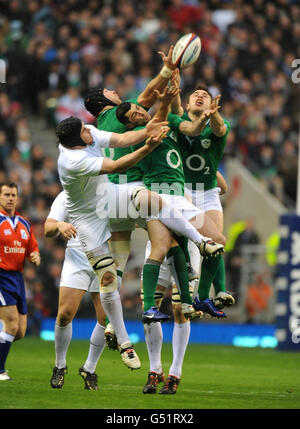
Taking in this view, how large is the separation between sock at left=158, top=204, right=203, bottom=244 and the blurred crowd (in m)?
9.09

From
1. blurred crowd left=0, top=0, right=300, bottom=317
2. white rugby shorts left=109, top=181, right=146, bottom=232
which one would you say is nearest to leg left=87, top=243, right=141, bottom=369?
white rugby shorts left=109, top=181, right=146, bottom=232

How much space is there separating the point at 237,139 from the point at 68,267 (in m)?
11.8

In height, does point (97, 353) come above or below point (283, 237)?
below

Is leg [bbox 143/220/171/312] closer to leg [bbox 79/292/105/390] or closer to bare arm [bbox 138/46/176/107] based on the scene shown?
leg [bbox 79/292/105/390]

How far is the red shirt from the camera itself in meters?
10.5

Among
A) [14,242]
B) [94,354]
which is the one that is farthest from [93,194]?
[14,242]

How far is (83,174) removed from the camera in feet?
28.1

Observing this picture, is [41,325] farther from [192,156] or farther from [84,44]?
[192,156]

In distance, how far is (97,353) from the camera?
9578mm

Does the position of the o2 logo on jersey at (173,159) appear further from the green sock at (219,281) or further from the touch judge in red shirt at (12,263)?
Result: the touch judge in red shirt at (12,263)

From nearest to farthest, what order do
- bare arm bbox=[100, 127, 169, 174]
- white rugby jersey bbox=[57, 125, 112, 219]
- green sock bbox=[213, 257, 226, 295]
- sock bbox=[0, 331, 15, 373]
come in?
1. bare arm bbox=[100, 127, 169, 174]
2. white rugby jersey bbox=[57, 125, 112, 219]
3. green sock bbox=[213, 257, 226, 295]
4. sock bbox=[0, 331, 15, 373]

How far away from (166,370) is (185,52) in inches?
168

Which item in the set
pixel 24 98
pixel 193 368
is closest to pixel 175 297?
pixel 193 368

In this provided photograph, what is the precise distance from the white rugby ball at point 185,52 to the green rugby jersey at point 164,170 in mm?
705
